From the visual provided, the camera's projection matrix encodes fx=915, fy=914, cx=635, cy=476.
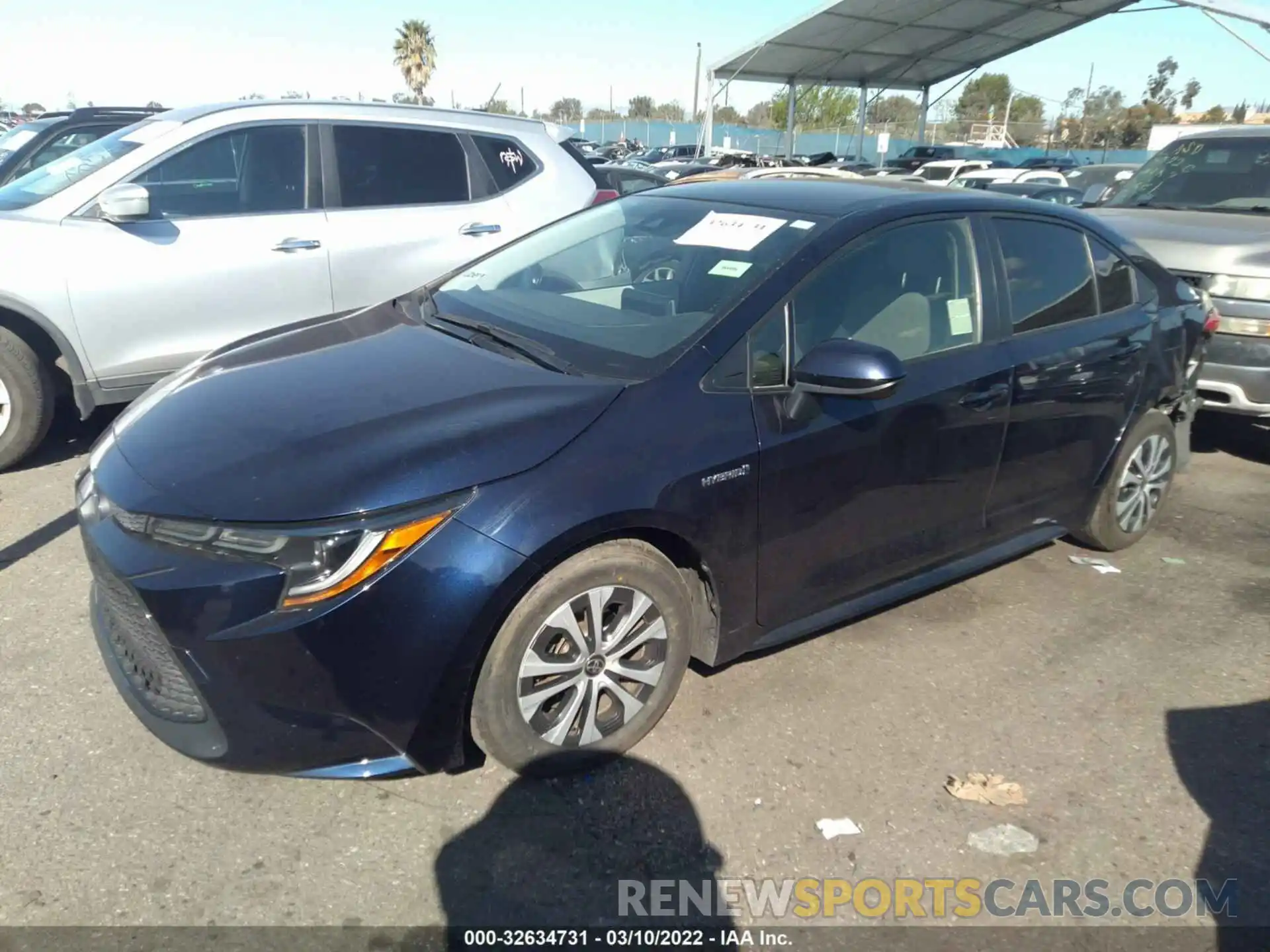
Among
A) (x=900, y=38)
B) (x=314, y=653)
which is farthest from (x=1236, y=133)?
(x=900, y=38)

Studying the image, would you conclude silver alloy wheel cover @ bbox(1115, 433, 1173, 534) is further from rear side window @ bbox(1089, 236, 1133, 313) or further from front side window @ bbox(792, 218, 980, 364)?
front side window @ bbox(792, 218, 980, 364)

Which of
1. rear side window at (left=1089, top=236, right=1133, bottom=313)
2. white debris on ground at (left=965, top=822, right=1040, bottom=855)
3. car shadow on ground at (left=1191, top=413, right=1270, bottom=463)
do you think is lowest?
white debris on ground at (left=965, top=822, right=1040, bottom=855)

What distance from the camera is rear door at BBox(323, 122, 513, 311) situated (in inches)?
217

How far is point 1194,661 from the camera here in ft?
11.9

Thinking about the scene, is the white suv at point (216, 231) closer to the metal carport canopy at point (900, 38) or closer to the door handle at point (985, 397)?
the door handle at point (985, 397)

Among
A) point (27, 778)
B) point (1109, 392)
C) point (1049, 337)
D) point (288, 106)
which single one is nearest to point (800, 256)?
point (1049, 337)

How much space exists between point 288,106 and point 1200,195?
646 cm

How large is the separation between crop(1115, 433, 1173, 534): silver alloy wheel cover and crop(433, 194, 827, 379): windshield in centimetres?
226

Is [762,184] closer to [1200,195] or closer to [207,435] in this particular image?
[207,435]

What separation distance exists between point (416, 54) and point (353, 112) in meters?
50.3

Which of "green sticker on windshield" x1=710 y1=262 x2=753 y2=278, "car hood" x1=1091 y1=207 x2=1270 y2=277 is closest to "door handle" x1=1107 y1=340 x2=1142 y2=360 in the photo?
"green sticker on windshield" x1=710 y1=262 x2=753 y2=278

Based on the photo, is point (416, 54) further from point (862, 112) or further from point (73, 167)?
point (73, 167)

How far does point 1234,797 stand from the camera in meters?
2.86

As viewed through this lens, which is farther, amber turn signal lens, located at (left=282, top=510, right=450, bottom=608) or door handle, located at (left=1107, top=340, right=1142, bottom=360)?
door handle, located at (left=1107, top=340, right=1142, bottom=360)
